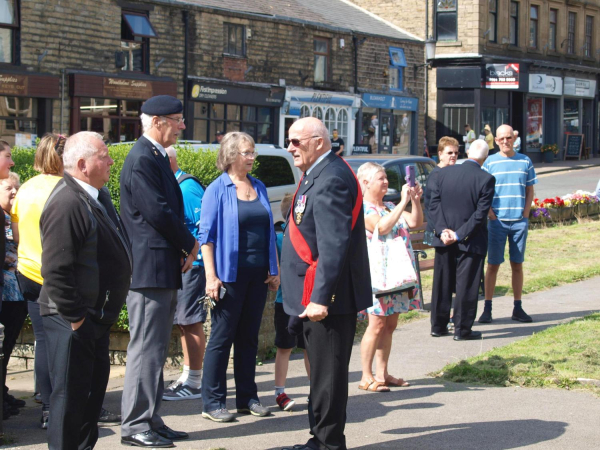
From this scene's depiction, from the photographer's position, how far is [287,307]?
17.2 feet

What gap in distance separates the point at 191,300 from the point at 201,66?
22.2m

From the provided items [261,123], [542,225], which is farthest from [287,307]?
[261,123]

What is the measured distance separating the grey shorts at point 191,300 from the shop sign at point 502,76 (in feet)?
113

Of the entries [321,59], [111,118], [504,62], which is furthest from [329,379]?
[504,62]

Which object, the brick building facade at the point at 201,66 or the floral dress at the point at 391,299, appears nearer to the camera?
the floral dress at the point at 391,299

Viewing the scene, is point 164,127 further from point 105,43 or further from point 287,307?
point 105,43

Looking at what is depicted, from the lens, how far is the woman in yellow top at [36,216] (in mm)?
5617

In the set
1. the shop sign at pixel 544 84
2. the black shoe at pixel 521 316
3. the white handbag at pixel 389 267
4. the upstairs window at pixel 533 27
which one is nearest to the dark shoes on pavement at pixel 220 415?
the white handbag at pixel 389 267

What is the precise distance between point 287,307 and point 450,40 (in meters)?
36.4

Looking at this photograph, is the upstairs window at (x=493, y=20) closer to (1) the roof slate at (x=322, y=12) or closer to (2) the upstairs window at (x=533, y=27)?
(2) the upstairs window at (x=533, y=27)

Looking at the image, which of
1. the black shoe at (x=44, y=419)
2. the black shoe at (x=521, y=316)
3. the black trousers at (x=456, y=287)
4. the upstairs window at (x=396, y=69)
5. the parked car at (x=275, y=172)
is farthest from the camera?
the upstairs window at (x=396, y=69)

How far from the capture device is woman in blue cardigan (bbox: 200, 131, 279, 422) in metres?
5.98

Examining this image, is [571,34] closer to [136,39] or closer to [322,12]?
[322,12]

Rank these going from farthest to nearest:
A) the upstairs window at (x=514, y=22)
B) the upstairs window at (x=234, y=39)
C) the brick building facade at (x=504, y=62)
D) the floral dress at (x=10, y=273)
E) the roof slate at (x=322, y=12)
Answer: the upstairs window at (x=514, y=22)
the brick building facade at (x=504, y=62)
the roof slate at (x=322, y=12)
the upstairs window at (x=234, y=39)
the floral dress at (x=10, y=273)
